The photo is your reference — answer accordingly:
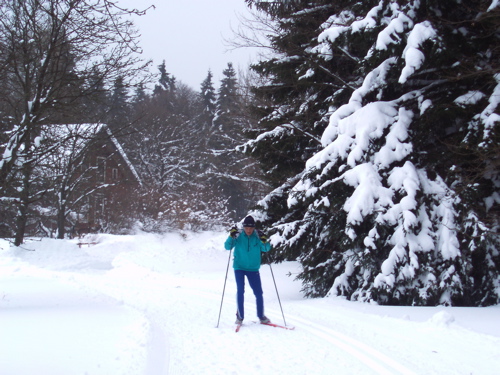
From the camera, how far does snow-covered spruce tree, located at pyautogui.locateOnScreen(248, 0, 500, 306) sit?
7.62 meters

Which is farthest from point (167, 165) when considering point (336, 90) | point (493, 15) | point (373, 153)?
point (493, 15)

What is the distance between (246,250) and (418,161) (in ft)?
13.4

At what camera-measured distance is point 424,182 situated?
26.9ft

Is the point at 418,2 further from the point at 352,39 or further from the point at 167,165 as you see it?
the point at 167,165

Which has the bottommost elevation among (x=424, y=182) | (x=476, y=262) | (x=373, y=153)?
(x=476, y=262)

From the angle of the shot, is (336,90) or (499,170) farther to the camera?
(336,90)

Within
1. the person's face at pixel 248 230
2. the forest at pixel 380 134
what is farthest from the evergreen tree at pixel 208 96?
the person's face at pixel 248 230

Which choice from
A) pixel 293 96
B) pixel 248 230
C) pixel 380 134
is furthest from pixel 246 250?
pixel 293 96

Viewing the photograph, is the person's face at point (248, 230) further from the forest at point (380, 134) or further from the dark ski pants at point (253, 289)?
the forest at point (380, 134)

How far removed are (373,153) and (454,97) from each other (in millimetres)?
1893

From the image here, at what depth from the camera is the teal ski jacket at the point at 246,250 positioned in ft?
25.1

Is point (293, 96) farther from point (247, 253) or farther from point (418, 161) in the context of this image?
point (247, 253)

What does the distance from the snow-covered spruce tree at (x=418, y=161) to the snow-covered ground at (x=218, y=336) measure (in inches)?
35.3

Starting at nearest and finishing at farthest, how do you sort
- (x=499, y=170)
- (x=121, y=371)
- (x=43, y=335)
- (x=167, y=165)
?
(x=121, y=371) → (x=43, y=335) → (x=499, y=170) → (x=167, y=165)
